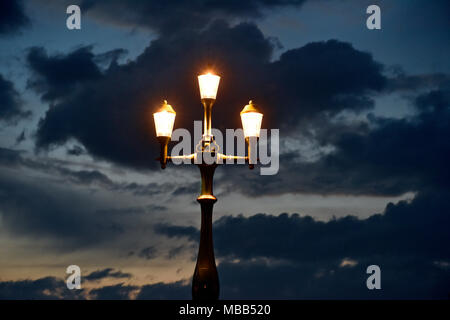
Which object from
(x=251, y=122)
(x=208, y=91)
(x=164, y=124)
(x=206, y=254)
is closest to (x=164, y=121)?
(x=164, y=124)

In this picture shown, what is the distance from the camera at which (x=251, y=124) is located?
12.4 m

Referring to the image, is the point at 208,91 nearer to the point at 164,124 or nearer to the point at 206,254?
the point at 164,124

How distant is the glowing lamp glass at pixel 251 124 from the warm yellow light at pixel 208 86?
0.76m

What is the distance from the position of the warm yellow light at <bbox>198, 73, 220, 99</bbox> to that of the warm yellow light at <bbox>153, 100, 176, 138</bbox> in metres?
0.72

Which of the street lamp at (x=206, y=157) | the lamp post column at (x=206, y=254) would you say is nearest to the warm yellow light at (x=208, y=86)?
the street lamp at (x=206, y=157)

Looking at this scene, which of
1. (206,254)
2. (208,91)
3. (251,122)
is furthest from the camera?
(251,122)

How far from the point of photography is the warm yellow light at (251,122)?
1245cm

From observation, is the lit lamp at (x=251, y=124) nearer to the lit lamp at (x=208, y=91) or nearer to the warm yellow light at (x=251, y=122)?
the warm yellow light at (x=251, y=122)

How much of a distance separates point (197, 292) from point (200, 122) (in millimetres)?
3235

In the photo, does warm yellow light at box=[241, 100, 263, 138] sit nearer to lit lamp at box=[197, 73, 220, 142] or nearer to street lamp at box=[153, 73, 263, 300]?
street lamp at box=[153, 73, 263, 300]

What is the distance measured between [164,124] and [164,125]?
21mm
